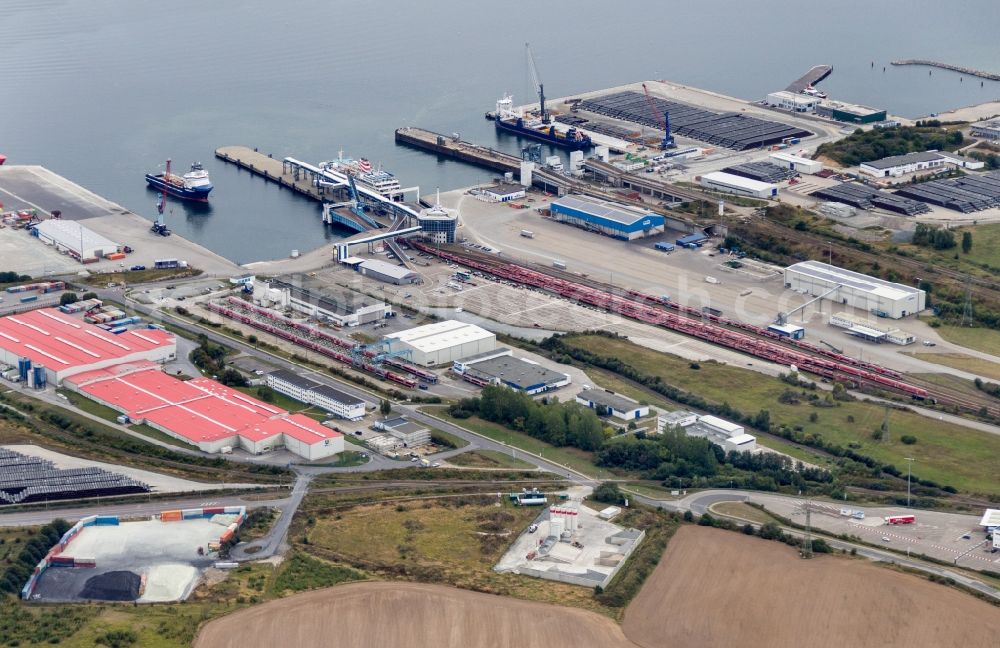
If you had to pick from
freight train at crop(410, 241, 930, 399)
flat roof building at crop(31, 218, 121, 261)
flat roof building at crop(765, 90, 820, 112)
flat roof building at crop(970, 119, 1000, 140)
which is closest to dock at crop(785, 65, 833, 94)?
flat roof building at crop(765, 90, 820, 112)

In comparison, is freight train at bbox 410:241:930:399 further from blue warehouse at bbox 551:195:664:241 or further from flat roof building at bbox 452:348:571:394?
flat roof building at bbox 452:348:571:394

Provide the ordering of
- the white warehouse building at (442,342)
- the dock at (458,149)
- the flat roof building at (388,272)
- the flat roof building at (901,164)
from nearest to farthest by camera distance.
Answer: the white warehouse building at (442,342) < the flat roof building at (388,272) < the flat roof building at (901,164) < the dock at (458,149)

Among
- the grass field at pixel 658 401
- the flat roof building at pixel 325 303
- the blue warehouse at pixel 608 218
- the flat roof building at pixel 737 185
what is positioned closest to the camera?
the grass field at pixel 658 401

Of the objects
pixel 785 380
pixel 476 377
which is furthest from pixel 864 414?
pixel 476 377

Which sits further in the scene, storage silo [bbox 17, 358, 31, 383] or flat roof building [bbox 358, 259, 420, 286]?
flat roof building [bbox 358, 259, 420, 286]

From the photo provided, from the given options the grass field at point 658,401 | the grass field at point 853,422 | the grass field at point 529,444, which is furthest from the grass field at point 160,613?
the grass field at point 853,422

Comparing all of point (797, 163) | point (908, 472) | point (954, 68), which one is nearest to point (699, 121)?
point (797, 163)

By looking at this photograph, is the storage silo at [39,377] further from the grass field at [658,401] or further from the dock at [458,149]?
the dock at [458,149]
